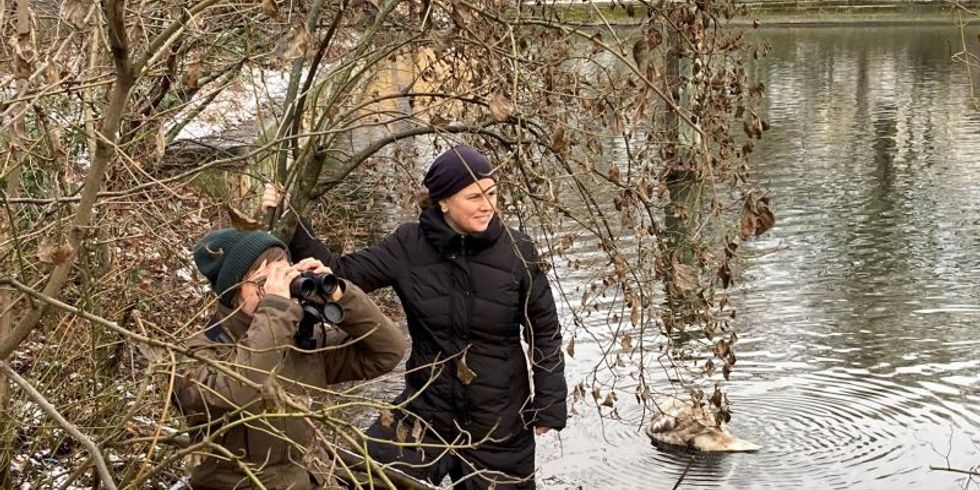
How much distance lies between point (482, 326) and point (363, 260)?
0.51 metres

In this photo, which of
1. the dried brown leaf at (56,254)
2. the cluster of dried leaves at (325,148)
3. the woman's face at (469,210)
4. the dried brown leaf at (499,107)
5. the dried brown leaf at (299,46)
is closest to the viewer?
the dried brown leaf at (56,254)

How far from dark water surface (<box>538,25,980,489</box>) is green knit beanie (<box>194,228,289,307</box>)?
301 centimetres

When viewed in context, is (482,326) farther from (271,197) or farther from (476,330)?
(271,197)

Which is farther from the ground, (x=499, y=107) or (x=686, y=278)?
(x=499, y=107)

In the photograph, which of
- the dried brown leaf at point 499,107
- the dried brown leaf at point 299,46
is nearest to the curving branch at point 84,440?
the dried brown leaf at point 299,46

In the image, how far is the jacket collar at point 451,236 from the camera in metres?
4.60

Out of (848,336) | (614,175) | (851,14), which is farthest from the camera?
(851,14)

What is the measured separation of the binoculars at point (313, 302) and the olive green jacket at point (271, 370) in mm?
53

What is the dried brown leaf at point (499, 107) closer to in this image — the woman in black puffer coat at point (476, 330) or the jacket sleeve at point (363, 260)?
the woman in black puffer coat at point (476, 330)

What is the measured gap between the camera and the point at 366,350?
13.5 ft

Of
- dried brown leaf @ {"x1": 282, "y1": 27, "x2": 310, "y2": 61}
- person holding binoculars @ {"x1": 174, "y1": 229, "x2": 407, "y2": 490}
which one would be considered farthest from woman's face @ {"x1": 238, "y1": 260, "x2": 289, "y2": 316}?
dried brown leaf @ {"x1": 282, "y1": 27, "x2": 310, "y2": 61}

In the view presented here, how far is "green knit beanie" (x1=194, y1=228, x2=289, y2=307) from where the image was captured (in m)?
3.78

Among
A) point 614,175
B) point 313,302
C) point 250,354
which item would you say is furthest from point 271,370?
point 614,175

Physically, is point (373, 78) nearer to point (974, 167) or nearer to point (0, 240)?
point (0, 240)
